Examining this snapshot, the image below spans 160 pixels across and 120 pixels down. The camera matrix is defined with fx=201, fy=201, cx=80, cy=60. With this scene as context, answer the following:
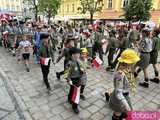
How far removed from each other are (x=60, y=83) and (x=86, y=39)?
2768 mm

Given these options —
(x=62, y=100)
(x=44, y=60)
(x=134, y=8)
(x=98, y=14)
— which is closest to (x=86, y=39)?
(x=44, y=60)

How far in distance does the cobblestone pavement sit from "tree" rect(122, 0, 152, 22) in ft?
52.8

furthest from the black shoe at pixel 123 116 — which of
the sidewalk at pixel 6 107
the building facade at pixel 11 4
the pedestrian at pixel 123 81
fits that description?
the building facade at pixel 11 4

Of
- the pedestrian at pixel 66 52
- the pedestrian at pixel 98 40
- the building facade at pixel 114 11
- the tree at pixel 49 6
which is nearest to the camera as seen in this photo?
the pedestrian at pixel 66 52

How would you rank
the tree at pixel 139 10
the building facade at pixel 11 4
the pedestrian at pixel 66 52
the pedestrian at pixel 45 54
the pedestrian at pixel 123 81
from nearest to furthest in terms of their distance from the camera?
the pedestrian at pixel 123 81 → the pedestrian at pixel 45 54 → the pedestrian at pixel 66 52 → the tree at pixel 139 10 → the building facade at pixel 11 4

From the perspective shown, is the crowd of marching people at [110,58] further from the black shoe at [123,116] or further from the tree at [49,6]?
the tree at [49,6]

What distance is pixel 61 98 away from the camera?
227 inches

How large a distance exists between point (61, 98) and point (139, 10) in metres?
19.0

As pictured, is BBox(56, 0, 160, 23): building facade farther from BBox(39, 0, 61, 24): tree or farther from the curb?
the curb

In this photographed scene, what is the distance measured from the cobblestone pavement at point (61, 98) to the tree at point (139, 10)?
1609cm

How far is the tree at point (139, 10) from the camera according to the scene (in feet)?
72.5

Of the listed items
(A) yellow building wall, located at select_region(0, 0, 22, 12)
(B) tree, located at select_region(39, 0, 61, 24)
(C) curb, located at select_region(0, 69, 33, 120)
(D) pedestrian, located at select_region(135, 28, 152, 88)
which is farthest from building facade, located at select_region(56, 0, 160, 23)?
(A) yellow building wall, located at select_region(0, 0, 22, 12)

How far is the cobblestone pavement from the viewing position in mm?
4867

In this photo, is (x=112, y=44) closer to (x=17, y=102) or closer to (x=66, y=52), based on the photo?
(x=66, y=52)
